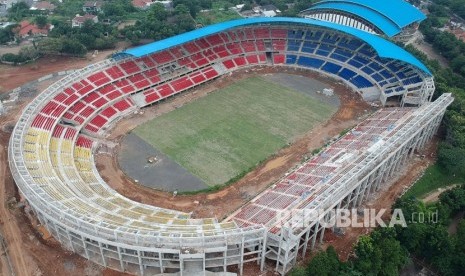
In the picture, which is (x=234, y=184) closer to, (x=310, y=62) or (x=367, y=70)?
(x=367, y=70)

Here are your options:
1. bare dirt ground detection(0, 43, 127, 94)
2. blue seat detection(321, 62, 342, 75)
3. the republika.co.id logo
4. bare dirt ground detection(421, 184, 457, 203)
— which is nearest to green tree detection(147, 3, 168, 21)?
bare dirt ground detection(0, 43, 127, 94)

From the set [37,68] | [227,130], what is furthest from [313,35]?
[37,68]

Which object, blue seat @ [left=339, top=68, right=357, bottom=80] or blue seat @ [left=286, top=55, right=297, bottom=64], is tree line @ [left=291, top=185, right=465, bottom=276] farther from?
blue seat @ [left=286, top=55, right=297, bottom=64]

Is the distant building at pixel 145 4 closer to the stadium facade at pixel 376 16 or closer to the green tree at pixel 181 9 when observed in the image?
the green tree at pixel 181 9

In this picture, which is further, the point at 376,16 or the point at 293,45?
the point at 376,16

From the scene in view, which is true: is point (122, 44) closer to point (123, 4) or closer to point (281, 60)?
point (123, 4)

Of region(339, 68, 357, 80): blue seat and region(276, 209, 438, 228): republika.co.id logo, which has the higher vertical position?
region(339, 68, 357, 80): blue seat

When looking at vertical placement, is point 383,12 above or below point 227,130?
above

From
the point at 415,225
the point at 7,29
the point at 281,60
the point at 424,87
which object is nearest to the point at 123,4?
the point at 7,29
